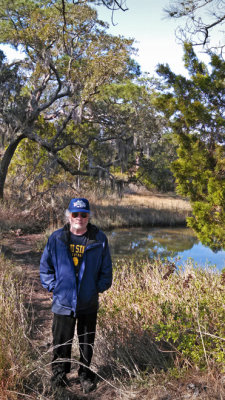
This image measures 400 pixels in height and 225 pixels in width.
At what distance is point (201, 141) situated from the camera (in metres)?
6.79

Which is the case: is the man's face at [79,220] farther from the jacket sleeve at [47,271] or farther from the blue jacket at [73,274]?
the jacket sleeve at [47,271]

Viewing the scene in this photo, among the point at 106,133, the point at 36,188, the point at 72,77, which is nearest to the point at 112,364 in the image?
the point at 36,188

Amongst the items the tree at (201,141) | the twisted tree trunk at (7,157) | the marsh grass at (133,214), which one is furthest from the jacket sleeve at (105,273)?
the marsh grass at (133,214)

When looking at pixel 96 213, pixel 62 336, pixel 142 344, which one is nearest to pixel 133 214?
pixel 96 213

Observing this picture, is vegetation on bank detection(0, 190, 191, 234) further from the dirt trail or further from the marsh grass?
the dirt trail

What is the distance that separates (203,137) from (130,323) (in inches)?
153

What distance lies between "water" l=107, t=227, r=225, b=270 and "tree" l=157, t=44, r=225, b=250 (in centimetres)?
538

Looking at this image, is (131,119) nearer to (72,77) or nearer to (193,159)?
(72,77)

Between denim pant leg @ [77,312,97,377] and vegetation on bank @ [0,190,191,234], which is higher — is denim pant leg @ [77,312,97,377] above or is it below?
below

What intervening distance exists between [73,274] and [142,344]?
49.8 inches

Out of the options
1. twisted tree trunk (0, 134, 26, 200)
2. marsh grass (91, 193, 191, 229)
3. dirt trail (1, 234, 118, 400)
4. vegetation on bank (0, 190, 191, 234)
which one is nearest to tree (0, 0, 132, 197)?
twisted tree trunk (0, 134, 26, 200)

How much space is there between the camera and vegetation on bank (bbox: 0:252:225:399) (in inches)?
123

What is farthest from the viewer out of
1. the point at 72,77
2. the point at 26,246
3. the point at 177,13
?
the point at 72,77

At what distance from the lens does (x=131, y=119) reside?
1941 centimetres
